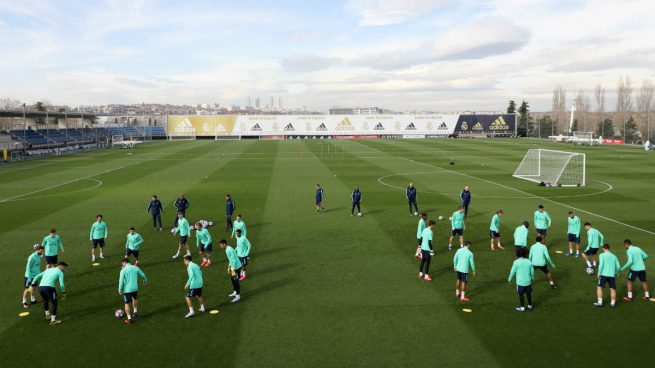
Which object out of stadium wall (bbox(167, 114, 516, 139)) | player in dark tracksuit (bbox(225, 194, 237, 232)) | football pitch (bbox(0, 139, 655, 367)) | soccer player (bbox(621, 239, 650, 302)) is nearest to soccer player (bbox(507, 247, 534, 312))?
football pitch (bbox(0, 139, 655, 367))

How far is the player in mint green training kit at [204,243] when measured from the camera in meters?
15.1

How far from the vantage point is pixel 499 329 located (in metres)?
10.6

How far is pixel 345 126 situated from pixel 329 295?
10093 centimetres

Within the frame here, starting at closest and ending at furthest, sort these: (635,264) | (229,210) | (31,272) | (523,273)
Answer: (523,273) → (635,264) → (31,272) → (229,210)

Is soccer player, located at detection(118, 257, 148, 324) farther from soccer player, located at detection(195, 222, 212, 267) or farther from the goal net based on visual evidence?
the goal net

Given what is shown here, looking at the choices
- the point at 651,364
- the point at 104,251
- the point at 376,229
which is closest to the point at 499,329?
the point at 651,364

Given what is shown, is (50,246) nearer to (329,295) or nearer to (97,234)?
(97,234)

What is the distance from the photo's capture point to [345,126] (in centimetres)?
11206

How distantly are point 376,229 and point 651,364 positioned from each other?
12350 mm

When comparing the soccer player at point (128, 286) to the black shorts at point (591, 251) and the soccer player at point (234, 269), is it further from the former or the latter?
the black shorts at point (591, 251)

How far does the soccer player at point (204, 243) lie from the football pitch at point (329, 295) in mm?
710

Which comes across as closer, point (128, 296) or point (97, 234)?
point (128, 296)

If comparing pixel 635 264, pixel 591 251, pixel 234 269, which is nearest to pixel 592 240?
pixel 591 251

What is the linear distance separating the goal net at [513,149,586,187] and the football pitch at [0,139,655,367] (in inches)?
204
